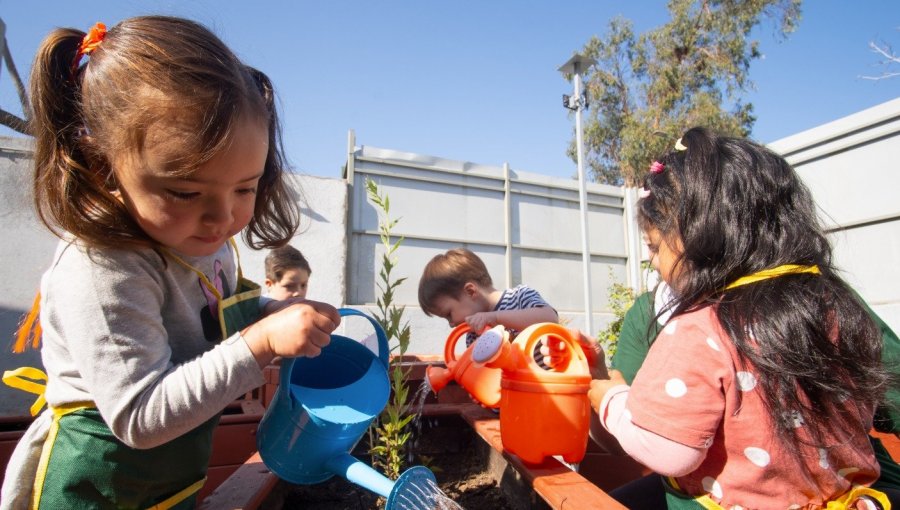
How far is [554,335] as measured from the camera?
1.38 metres

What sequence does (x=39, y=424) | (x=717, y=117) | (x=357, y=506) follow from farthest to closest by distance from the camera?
(x=717, y=117), (x=357, y=506), (x=39, y=424)

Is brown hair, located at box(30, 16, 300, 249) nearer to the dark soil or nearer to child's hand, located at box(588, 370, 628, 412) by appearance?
the dark soil

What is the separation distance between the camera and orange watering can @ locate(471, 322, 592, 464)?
1.23m

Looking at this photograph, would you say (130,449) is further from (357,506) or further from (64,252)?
(357,506)

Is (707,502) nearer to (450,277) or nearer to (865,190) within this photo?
(450,277)

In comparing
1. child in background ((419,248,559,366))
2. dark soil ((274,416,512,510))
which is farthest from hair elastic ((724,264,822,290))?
child in background ((419,248,559,366))

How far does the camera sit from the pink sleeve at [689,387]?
0.90 metres

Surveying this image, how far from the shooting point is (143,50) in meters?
0.89

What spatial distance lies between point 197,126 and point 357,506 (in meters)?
1.08

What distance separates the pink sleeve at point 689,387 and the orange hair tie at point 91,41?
1152 millimetres

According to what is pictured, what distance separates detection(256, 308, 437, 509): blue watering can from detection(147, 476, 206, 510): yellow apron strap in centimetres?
14

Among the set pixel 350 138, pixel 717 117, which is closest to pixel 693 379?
pixel 350 138

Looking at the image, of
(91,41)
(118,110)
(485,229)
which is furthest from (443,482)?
(485,229)

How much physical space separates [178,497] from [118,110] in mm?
702
